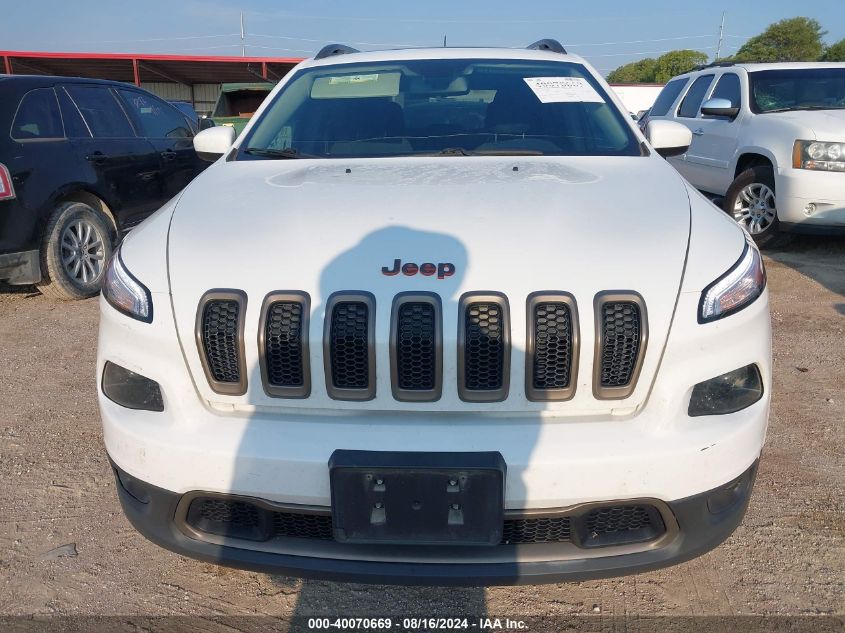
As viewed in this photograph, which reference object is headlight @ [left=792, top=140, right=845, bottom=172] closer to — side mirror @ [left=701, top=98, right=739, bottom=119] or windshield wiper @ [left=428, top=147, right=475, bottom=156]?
side mirror @ [left=701, top=98, right=739, bottom=119]

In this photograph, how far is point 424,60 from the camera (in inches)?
135

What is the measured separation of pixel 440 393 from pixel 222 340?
59cm

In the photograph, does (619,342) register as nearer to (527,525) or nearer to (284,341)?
(527,525)

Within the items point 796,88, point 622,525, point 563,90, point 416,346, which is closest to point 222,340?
point 416,346

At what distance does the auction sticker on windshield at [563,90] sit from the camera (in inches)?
123

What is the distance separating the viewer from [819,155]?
600cm

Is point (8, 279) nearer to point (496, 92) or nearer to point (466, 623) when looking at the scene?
point (496, 92)

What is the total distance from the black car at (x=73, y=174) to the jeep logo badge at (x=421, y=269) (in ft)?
12.8

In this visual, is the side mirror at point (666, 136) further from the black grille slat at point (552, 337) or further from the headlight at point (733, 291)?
the black grille slat at point (552, 337)

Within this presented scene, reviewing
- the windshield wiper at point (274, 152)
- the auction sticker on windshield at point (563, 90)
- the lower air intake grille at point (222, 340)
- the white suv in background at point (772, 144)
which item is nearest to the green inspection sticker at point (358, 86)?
the windshield wiper at point (274, 152)

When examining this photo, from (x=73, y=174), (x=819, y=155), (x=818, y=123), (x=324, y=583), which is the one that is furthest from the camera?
(x=818, y=123)

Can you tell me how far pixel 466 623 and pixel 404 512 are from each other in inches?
23.4

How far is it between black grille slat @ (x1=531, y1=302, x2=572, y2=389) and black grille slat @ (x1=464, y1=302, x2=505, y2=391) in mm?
90

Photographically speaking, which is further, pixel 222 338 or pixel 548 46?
pixel 548 46
